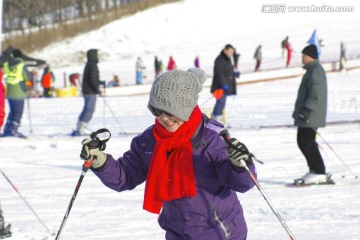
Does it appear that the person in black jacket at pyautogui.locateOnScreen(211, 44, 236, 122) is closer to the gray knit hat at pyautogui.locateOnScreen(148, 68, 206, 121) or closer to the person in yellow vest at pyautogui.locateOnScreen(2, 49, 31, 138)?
the person in yellow vest at pyautogui.locateOnScreen(2, 49, 31, 138)

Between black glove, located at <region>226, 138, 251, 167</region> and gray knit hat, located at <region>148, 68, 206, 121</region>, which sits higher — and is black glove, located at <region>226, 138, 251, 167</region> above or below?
below

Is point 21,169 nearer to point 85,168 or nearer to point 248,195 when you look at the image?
point 248,195

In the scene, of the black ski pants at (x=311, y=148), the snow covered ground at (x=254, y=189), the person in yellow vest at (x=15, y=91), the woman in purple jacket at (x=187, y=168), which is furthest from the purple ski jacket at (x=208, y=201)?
the person in yellow vest at (x=15, y=91)

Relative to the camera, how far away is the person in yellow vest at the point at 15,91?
12094 millimetres

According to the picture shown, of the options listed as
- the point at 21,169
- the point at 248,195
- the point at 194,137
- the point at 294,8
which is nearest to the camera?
the point at 194,137

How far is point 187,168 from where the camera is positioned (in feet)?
10.6

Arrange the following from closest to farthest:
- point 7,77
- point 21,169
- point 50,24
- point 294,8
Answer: point 21,169 → point 7,77 → point 294,8 → point 50,24

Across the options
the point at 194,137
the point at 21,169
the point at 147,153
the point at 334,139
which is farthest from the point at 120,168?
the point at 334,139

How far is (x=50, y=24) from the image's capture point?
60500 millimetres

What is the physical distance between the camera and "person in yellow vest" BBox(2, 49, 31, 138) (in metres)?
12.1

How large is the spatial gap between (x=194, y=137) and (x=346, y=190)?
450 centimetres

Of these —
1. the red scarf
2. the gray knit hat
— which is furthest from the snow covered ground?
the gray knit hat

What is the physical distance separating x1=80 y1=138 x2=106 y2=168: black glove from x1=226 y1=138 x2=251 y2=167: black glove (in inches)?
25.4

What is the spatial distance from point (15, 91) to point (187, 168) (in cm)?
932
